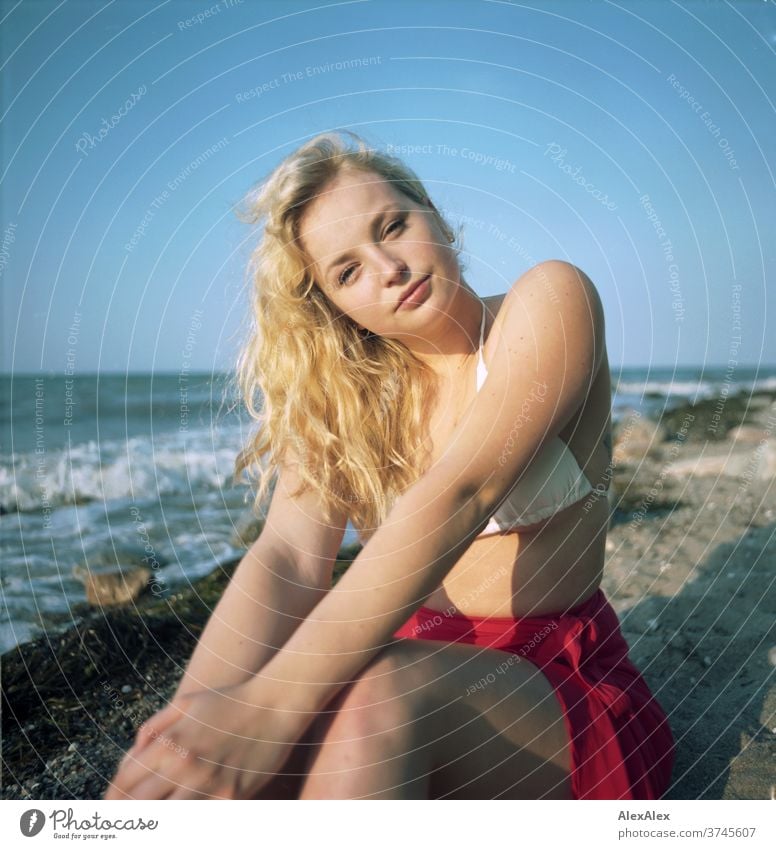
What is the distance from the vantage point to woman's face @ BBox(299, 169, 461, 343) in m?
1.46

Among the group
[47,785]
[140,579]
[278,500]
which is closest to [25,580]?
[140,579]

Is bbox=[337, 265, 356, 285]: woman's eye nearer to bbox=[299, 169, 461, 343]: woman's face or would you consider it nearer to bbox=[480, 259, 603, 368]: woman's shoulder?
bbox=[299, 169, 461, 343]: woman's face

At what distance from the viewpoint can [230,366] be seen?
194 cm

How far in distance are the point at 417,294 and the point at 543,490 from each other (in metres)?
0.42

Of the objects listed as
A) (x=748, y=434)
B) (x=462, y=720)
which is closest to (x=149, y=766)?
(x=462, y=720)

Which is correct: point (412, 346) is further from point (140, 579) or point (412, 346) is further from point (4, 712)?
point (140, 579)

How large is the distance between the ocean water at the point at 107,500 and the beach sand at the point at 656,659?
0.81 ft

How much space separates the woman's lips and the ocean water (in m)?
0.51

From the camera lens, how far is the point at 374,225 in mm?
1467

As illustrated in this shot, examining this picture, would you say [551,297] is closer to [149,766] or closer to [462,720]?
[462,720]

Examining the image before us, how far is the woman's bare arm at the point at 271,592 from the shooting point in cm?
140

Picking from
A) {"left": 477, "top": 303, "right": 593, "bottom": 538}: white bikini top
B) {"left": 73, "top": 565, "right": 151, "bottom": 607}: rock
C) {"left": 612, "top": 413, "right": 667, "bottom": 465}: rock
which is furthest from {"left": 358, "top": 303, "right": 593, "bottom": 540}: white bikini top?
{"left": 612, "top": 413, "right": 667, "bottom": 465}: rock
